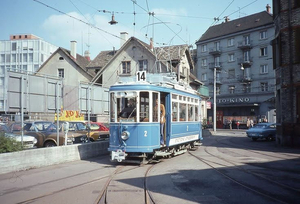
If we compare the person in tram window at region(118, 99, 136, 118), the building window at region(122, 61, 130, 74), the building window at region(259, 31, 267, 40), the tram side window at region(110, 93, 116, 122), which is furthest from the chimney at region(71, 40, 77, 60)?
the person in tram window at region(118, 99, 136, 118)

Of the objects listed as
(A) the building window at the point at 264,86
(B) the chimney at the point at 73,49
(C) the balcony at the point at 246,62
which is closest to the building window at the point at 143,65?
(B) the chimney at the point at 73,49

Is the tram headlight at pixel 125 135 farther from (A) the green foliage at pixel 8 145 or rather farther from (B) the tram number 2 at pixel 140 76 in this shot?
(A) the green foliage at pixel 8 145

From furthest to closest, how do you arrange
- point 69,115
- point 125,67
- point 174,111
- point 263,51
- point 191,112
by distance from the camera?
1. point 263,51
2. point 125,67
3. point 191,112
4. point 69,115
5. point 174,111

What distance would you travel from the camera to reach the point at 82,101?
591 inches

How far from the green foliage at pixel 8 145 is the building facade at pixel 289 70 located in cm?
1602

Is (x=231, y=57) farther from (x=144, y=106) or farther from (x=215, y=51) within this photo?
(x=144, y=106)

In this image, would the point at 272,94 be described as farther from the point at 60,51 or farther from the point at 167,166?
the point at 167,166

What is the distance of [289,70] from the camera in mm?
19922

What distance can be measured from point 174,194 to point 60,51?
37880mm

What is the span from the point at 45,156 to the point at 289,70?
15.7m

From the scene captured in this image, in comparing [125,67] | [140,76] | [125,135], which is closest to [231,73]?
[125,67]

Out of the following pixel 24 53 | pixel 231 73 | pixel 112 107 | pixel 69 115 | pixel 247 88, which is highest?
pixel 24 53

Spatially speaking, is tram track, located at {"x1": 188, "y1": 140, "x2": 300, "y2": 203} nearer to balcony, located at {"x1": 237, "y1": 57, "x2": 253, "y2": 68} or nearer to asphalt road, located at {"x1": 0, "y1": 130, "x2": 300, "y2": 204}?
asphalt road, located at {"x1": 0, "y1": 130, "x2": 300, "y2": 204}

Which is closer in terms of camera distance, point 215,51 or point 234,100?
point 234,100
